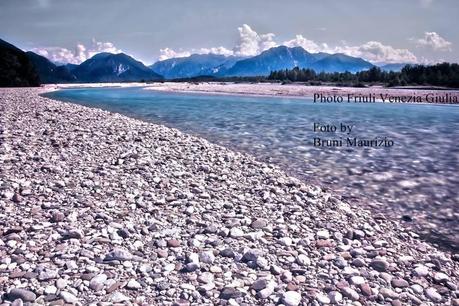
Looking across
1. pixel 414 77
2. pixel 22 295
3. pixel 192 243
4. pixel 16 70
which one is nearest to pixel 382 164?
pixel 192 243

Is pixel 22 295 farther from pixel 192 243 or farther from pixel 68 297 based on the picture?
pixel 192 243

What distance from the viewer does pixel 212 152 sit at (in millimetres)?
13094

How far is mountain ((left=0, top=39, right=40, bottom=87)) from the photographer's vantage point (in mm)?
91500

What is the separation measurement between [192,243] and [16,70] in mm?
111147

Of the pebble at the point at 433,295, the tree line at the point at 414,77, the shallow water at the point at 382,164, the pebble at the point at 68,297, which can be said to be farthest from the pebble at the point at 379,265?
the tree line at the point at 414,77

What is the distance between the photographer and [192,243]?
5.85 m

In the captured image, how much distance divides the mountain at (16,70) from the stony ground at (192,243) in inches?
3896

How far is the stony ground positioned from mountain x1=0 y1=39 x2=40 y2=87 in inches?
3896

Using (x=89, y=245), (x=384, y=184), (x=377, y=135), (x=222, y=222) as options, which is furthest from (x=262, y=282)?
(x=377, y=135)

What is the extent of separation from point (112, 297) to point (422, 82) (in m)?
95.8

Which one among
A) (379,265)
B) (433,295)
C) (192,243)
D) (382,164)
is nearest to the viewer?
(433,295)

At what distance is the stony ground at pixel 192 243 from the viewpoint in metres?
4.57

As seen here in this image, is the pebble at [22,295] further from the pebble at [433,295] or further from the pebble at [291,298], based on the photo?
the pebble at [433,295]

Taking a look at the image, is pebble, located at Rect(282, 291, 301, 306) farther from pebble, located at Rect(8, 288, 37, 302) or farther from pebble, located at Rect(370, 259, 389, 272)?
pebble, located at Rect(8, 288, 37, 302)
